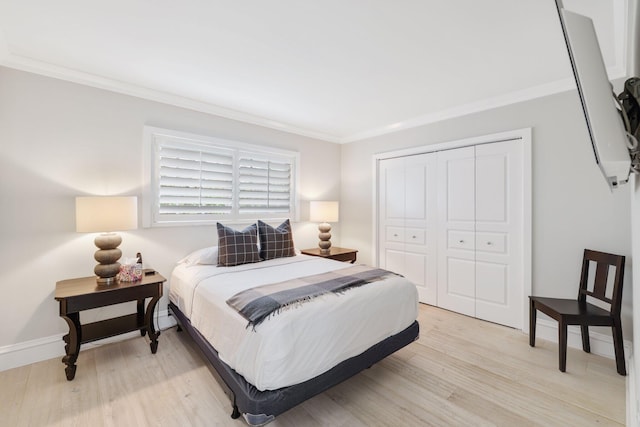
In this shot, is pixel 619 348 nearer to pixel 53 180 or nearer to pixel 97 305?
pixel 97 305

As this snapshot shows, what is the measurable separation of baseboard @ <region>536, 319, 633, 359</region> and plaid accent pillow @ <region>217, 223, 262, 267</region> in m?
3.01

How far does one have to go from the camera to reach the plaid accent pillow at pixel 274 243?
10.4ft

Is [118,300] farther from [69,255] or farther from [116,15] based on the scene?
[116,15]

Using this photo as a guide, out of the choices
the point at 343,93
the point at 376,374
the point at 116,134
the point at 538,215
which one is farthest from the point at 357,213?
the point at 116,134

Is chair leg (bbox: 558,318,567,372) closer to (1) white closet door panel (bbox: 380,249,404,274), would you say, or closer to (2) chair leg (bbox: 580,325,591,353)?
(2) chair leg (bbox: 580,325,591,353)

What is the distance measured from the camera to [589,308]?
2.34 m

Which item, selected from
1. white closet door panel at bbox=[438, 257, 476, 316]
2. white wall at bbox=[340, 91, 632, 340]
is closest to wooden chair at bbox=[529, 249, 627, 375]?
white wall at bbox=[340, 91, 632, 340]

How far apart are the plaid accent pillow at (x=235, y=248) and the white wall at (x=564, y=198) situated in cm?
288

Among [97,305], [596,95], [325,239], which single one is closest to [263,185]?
[325,239]

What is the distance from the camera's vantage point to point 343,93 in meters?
2.96

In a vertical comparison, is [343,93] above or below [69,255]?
above

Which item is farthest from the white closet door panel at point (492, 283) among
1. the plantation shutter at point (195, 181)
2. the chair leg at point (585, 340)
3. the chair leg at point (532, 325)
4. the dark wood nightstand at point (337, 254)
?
the plantation shutter at point (195, 181)

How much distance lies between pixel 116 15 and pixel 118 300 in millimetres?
2094

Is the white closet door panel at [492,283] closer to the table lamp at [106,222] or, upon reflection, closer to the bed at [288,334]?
the bed at [288,334]
